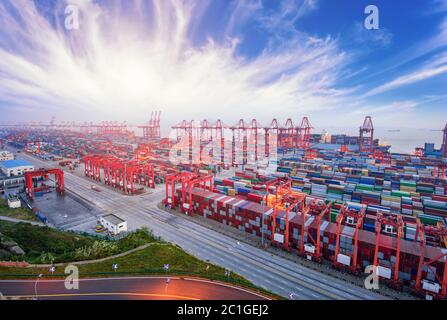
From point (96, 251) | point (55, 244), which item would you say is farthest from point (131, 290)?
point (55, 244)

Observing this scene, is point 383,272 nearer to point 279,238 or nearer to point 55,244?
point 279,238

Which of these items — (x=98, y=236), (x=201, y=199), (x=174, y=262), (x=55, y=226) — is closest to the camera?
(x=174, y=262)

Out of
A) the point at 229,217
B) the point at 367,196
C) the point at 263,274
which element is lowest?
the point at 263,274

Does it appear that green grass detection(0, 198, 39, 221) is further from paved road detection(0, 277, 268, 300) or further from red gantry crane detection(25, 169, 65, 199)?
paved road detection(0, 277, 268, 300)

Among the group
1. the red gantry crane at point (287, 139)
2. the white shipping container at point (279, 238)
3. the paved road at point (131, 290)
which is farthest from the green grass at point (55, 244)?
the red gantry crane at point (287, 139)

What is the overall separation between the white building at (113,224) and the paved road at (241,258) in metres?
2.39

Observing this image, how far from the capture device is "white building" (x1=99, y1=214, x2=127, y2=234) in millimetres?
34763

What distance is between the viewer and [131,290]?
17.7 metres

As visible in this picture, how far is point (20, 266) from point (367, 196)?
1982 inches

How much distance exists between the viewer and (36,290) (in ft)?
55.3

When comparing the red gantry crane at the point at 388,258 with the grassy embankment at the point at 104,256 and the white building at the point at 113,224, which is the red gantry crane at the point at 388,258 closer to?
the grassy embankment at the point at 104,256

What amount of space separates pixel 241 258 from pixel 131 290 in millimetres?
14926

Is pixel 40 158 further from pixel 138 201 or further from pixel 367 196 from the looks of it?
pixel 367 196

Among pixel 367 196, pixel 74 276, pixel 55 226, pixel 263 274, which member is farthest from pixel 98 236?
pixel 367 196
